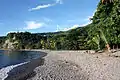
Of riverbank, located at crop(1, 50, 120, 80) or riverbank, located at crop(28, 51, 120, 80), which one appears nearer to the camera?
riverbank, located at crop(28, 51, 120, 80)

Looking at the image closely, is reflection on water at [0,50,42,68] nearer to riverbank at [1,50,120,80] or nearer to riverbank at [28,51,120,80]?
riverbank at [1,50,120,80]

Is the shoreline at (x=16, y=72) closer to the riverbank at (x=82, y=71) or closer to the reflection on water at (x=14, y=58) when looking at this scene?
the riverbank at (x=82, y=71)

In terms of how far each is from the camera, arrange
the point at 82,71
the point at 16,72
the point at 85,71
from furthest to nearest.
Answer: the point at 16,72, the point at 82,71, the point at 85,71

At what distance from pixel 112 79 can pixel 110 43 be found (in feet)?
146

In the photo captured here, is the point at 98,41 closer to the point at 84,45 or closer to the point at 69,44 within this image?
the point at 84,45

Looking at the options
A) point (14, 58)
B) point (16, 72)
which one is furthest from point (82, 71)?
point (14, 58)

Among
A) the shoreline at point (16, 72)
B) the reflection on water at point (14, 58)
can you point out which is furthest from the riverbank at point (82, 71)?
the reflection on water at point (14, 58)

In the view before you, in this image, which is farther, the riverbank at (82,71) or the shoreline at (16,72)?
the shoreline at (16,72)

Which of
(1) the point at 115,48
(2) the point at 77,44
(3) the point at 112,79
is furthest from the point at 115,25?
(2) the point at 77,44

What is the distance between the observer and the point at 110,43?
69000 mm

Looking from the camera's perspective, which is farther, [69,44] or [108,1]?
[69,44]

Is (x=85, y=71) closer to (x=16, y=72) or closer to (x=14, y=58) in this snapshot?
(x=16, y=72)

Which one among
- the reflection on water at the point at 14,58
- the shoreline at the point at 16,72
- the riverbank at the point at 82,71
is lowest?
the reflection on water at the point at 14,58

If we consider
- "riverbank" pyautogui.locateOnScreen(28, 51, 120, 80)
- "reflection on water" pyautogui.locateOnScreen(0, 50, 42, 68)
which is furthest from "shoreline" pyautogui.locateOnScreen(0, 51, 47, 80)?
"reflection on water" pyautogui.locateOnScreen(0, 50, 42, 68)
